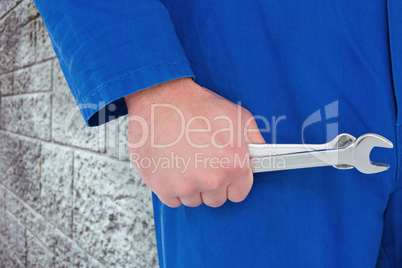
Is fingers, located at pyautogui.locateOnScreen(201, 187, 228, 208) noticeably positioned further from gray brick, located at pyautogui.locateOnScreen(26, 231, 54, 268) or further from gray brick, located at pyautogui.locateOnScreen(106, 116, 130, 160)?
gray brick, located at pyautogui.locateOnScreen(26, 231, 54, 268)

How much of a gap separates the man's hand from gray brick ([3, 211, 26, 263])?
1.96 meters

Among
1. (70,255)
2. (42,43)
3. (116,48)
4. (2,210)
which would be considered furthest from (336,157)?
(2,210)

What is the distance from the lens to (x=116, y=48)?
356 millimetres

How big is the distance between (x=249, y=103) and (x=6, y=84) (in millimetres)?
2131

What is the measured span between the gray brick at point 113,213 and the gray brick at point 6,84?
1018 millimetres

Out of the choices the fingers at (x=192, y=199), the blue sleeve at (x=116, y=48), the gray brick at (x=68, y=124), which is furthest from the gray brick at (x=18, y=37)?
the fingers at (x=192, y=199)

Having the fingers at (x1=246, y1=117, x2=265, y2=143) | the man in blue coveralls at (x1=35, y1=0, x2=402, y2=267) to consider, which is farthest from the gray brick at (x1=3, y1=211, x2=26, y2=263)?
the fingers at (x1=246, y1=117, x2=265, y2=143)

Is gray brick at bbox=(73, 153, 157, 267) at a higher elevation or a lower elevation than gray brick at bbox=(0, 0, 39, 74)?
lower

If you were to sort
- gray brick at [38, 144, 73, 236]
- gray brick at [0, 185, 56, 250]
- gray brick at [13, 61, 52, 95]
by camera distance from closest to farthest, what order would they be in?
gray brick at [38, 144, 73, 236]
gray brick at [13, 61, 52, 95]
gray brick at [0, 185, 56, 250]

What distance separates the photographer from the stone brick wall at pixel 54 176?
108 cm

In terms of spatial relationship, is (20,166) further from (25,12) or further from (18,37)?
(25,12)

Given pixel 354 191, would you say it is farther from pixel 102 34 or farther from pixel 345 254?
pixel 102 34

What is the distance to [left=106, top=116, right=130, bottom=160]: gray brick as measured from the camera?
103 centimetres

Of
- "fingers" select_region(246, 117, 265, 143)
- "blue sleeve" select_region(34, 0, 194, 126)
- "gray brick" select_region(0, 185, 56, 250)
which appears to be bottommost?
"gray brick" select_region(0, 185, 56, 250)
